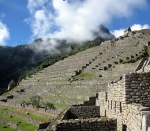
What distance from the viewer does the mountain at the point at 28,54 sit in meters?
101

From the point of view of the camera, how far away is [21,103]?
2998cm

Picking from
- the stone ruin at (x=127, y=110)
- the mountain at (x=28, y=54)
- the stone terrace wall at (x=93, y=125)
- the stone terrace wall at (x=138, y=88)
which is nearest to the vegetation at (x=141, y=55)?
the stone ruin at (x=127, y=110)

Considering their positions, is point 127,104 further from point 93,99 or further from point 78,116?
point 93,99

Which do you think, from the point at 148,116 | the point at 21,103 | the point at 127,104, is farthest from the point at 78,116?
the point at 21,103

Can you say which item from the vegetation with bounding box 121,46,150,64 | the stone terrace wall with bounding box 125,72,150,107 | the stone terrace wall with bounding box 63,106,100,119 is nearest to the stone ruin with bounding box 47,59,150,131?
the stone terrace wall with bounding box 125,72,150,107

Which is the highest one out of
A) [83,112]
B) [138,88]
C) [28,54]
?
[28,54]

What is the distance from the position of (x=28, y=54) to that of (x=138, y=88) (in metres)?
121

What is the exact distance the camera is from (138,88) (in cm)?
556

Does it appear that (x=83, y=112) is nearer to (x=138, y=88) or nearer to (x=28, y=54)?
(x=138, y=88)

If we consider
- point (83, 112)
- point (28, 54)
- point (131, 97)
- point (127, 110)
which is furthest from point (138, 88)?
point (28, 54)

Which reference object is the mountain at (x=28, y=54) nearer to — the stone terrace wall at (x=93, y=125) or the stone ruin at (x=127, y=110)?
the stone terrace wall at (x=93, y=125)

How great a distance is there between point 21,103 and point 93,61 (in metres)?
16.5

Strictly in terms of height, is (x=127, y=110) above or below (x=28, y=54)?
below

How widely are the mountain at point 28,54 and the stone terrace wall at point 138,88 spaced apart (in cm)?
8965
